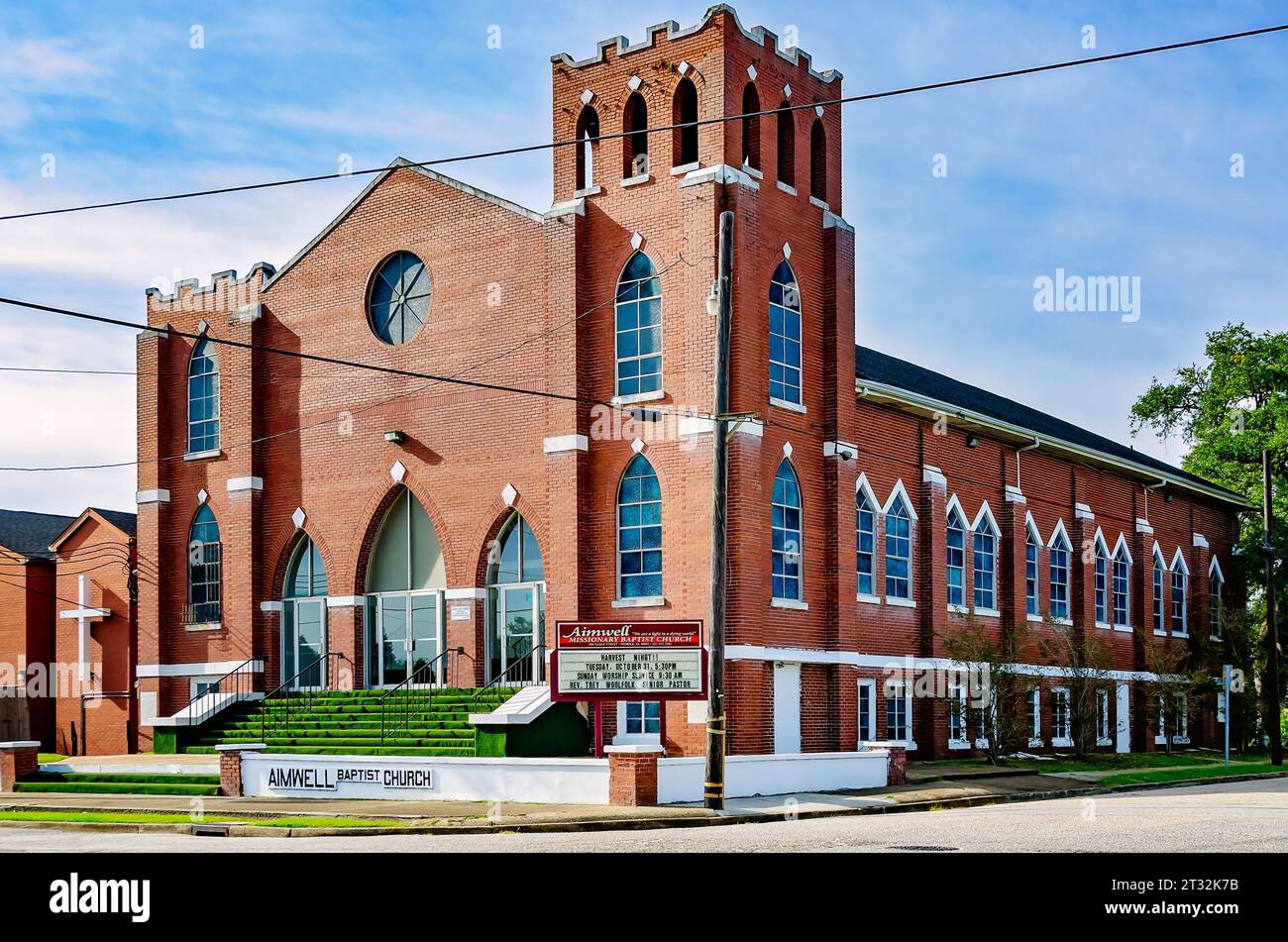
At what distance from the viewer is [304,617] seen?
1455 inches

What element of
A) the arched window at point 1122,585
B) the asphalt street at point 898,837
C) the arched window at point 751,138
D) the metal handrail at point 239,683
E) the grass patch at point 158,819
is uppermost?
the arched window at point 751,138

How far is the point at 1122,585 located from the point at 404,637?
77.0 feet

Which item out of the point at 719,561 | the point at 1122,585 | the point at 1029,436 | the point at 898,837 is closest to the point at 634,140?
the point at 719,561

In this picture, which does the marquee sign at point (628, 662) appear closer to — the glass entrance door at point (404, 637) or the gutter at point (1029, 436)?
the glass entrance door at point (404, 637)

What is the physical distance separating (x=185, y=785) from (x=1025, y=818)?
15.9m

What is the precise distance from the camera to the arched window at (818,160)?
33.4 meters

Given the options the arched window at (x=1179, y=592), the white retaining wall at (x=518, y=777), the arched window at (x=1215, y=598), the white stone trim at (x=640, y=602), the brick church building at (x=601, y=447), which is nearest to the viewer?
the white retaining wall at (x=518, y=777)

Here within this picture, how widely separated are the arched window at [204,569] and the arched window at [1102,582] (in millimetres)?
24726

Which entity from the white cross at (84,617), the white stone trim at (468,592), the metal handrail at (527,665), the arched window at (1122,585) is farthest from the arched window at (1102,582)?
the white cross at (84,617)

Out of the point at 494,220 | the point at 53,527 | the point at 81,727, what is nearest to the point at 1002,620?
the point at 494,220

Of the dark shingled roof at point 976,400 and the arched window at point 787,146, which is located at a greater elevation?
the arched window at point 787,146

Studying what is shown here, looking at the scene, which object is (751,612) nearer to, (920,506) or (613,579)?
(613,579)

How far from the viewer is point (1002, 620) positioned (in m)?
41.7

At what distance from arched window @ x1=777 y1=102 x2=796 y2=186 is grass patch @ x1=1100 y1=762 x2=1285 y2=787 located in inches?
543
